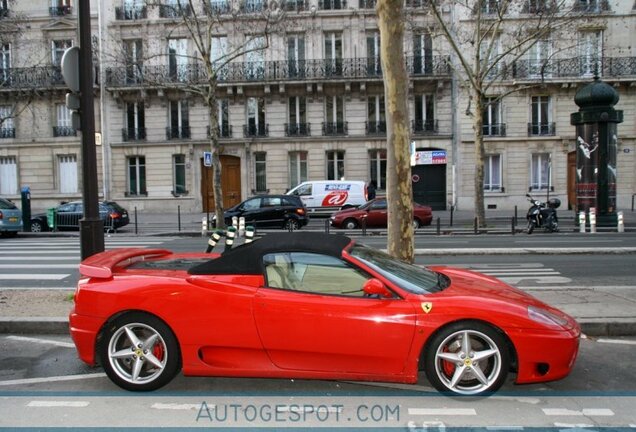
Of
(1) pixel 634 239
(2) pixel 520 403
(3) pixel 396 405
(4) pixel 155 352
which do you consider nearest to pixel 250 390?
(4) pixel 155 352

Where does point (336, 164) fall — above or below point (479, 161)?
above

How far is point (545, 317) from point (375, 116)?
28.9 metres

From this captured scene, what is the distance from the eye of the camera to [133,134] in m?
33.4

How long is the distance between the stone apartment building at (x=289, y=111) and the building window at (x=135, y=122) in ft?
0.28

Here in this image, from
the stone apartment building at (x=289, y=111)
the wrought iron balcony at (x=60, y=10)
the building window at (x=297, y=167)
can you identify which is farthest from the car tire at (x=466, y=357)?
the wrought iron balcony at (x=60, y=10)

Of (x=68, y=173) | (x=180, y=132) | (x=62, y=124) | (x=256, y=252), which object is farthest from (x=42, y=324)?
(x=62, y=124)

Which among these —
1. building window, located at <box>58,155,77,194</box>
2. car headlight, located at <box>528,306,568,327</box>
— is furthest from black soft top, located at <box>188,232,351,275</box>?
building window, located at <box>58,155,77,194</box>

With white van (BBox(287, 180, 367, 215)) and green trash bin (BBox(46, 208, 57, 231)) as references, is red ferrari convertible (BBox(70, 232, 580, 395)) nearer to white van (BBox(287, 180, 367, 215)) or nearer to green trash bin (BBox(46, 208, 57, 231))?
green trash bin (BBox(46, 208, 57, 231))

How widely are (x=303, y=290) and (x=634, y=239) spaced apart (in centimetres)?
1601

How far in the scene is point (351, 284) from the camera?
462cm

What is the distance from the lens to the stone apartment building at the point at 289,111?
31797mm

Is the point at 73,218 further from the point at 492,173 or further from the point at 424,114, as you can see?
the point at 492,173

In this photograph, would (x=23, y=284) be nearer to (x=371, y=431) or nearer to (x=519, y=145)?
(x=371, y=431)

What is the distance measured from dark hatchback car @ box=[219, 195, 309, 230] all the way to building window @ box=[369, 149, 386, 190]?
1056 cm
